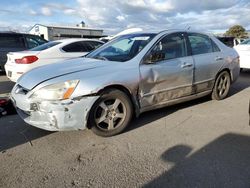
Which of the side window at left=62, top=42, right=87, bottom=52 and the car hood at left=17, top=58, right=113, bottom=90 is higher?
the side window at left=62, top=42, right=87, bottom=52

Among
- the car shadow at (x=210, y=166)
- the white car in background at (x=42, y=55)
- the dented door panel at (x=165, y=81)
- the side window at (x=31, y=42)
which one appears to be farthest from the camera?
the side window at (x=31, y=42)

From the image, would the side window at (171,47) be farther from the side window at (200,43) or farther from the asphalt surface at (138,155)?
the asphalt surface at (138,155)

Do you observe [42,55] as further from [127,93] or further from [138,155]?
[138,155]

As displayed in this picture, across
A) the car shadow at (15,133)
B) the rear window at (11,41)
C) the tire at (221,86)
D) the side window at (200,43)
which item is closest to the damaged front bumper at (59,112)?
the car shadow at (15,133)

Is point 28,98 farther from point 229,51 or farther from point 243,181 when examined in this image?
point 229,51

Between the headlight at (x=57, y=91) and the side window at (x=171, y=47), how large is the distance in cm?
156

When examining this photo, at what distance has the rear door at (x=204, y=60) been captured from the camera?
15.9ft

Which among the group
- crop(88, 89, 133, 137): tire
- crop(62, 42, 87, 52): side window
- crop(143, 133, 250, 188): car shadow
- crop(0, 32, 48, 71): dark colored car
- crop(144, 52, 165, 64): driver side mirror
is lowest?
crop(143, 133, 250, 188): car shadow

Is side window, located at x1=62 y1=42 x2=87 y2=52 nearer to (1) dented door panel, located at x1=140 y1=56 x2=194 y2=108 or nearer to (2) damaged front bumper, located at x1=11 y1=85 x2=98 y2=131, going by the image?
(1) dented door panel, located at x1=140 y1=56 x2=194 y2=108

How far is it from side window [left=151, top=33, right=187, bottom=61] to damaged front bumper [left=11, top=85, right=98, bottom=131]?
59.6 inches

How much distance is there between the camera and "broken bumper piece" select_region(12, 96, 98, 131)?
328 centimetres

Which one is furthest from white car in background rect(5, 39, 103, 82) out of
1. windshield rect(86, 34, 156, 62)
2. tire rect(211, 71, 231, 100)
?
tire rect(211, 71, 231, 100)

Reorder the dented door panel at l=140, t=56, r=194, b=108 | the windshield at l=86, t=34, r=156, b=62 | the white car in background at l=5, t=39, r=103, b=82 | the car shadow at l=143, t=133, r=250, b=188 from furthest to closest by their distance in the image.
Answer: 1. the white car in background at l=5, t=39, r=103, b=82
2. the windshield at l=86, t=34, r=156, b=62
3. the dented door panel at l=140, t=56, r=194, b=108
4. the car shadow at l=143, t=133, r=250, b=188

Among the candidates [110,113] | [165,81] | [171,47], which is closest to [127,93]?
[110,113]
